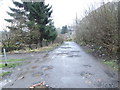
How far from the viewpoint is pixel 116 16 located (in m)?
7.30

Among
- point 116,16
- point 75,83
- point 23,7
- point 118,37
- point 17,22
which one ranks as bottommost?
point 75,83

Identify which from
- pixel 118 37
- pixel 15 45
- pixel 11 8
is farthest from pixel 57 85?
pixel 11 8

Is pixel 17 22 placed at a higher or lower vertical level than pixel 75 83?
higher

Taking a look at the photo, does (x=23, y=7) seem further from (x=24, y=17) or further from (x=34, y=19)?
(x=34, y=19)

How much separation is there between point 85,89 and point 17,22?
650 inches

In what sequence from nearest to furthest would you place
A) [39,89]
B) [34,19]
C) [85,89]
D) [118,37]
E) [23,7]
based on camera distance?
[39,89], [85,89], [118,37], [34,19], [23,7]

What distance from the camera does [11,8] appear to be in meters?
22.1

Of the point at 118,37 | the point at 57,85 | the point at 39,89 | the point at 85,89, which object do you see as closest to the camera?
the point at 39,89

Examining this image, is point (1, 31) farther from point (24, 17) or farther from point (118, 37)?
point (118, 37)

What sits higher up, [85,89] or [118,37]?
[118,37]

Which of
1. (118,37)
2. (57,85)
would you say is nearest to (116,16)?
(118,37)

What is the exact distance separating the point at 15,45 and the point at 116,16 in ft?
47.2

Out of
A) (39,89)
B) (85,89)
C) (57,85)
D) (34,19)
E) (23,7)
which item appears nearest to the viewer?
(39,89)

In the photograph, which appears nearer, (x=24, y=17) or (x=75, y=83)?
(x=75, y=83)
